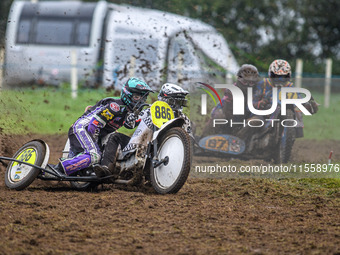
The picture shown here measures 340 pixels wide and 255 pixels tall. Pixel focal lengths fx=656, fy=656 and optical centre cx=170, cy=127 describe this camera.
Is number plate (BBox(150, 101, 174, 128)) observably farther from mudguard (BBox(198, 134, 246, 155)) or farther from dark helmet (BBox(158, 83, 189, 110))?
mudguard (BBox(198, 134, 246, 155))

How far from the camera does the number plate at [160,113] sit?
7.36 meters

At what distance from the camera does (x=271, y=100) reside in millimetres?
8875

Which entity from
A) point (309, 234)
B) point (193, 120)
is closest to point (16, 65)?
point (193, 120)

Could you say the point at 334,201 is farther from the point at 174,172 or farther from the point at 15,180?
the point at 15,180

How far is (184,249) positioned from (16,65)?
38.7 feet

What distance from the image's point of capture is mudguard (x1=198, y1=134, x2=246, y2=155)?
9086 millimetres

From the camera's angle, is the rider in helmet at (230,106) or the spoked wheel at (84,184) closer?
the spoked wheel at (84,184)

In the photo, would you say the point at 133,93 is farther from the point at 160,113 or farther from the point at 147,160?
the point at 147,160

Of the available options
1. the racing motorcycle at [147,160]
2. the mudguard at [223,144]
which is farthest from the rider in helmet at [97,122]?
the mudguard at [223,144]

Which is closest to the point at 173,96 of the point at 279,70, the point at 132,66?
the point at 279,70

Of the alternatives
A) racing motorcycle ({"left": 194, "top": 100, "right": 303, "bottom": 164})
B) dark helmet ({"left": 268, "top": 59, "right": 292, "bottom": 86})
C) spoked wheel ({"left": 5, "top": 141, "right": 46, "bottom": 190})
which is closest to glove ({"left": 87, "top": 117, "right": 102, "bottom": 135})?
spoked wheel ({"left": 5, "top": 141, "right": 46, "bottom": 190})

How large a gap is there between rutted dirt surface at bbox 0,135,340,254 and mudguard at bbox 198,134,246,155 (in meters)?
0.74

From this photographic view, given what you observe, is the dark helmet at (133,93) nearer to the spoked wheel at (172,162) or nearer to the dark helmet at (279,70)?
the spoked wheel at (172,162)

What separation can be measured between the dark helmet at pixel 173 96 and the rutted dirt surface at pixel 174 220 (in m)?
1.04
